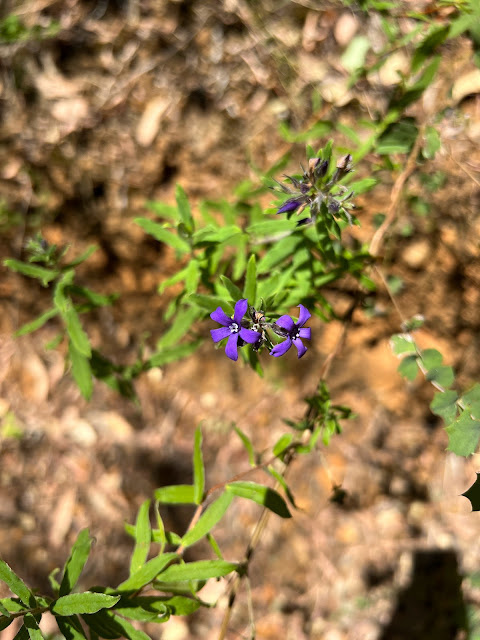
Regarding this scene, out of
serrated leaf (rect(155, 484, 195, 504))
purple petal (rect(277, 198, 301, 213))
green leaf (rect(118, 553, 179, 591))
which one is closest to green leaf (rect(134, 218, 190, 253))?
purple petal (rect(277, 198, 301, 213))

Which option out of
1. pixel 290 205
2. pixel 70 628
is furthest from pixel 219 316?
pixel 70 628

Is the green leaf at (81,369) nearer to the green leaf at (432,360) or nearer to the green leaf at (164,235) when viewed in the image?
the green leaf at (164,235)

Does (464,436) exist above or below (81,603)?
above

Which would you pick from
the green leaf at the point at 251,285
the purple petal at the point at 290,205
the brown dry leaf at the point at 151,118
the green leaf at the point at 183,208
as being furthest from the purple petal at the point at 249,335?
the brown dry leaf at the point at 151,118

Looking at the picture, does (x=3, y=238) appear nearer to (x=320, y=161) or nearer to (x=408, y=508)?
(x=320, y=161)

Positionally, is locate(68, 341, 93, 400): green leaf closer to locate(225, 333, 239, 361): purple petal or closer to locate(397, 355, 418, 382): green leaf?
locate(225, 333, 239, 361): purple petal

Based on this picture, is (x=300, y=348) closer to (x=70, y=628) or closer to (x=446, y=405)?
(x=446, y=405)
